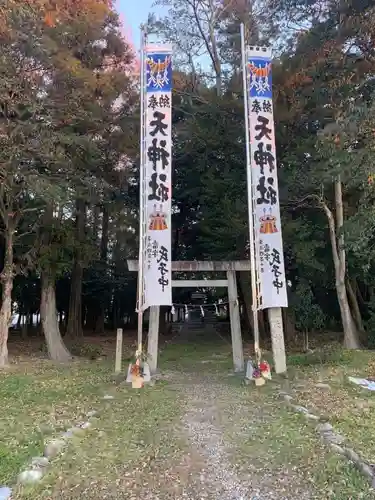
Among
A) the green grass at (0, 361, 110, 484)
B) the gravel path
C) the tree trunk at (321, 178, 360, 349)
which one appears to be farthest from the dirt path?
the tree trunk at (321, 178, 360, 349)

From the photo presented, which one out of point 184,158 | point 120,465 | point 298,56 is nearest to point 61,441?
point 120,465

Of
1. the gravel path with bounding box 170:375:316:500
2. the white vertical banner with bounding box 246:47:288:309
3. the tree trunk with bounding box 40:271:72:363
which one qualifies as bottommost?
the gravel path with bounding box 170:375:316:500

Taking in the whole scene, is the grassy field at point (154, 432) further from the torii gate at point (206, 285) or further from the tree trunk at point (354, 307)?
the tree trunk at point (354, 307)

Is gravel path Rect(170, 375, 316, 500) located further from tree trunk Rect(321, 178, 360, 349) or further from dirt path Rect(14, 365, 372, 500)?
tree trunk Rect(321, 178, 360, 349)

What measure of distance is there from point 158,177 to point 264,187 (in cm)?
205

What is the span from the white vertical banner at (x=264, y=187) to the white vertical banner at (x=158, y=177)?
5.36 feet

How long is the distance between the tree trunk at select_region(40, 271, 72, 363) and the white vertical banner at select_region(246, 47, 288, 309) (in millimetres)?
6643

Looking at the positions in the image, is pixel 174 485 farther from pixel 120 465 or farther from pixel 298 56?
pixel 298 56

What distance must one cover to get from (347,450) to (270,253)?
4.77 metres

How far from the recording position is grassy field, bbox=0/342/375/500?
3.39 m

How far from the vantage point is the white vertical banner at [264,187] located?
27.1 feet

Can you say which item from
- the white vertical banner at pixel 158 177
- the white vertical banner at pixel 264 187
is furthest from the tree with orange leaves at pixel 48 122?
the white vertical banner at pixel 264 187

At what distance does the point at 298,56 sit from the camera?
11.3 metres

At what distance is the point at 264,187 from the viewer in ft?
27.9
